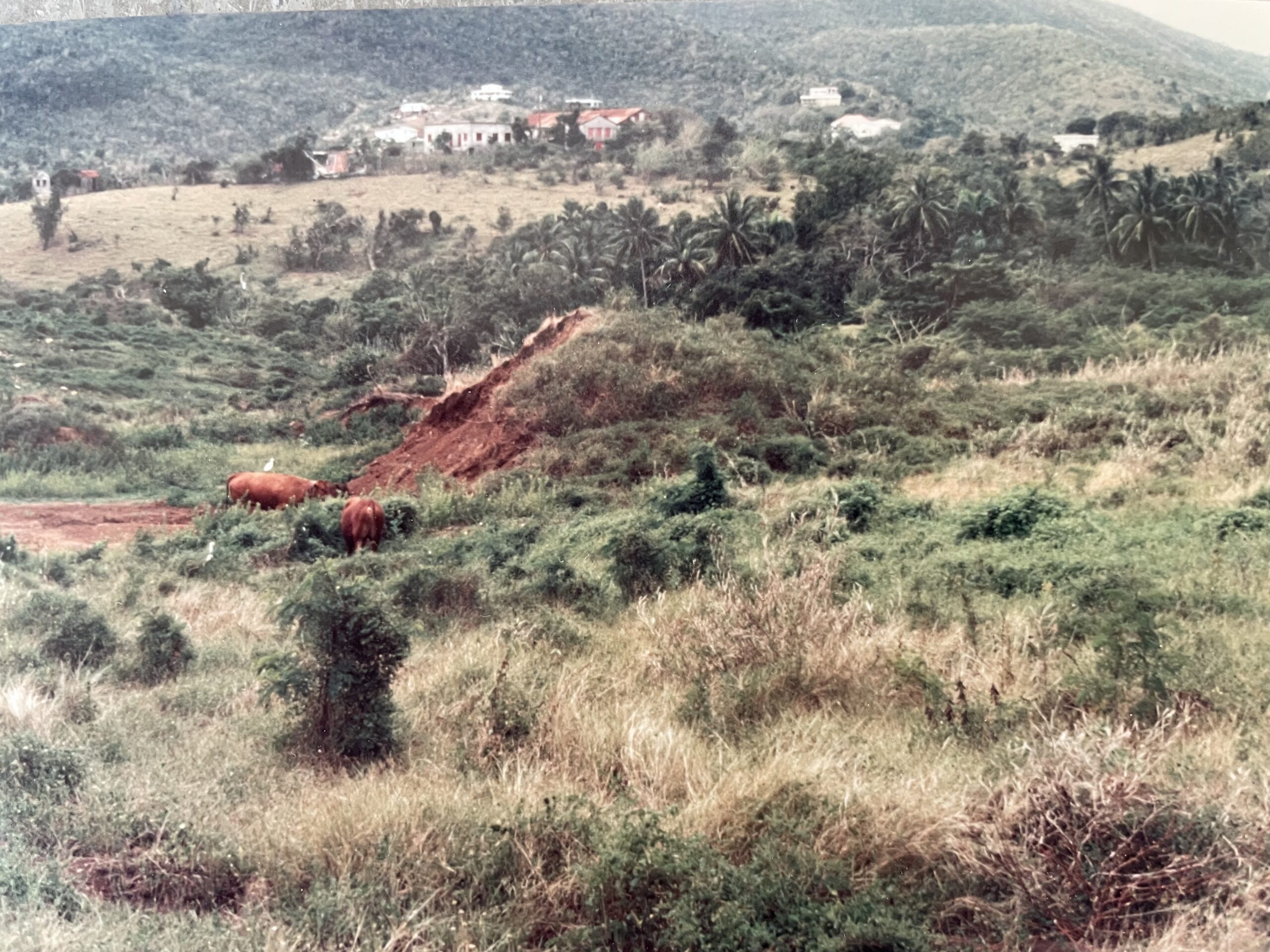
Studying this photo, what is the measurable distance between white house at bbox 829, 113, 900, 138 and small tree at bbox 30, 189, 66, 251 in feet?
12.9

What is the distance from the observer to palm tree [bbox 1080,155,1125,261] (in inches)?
237

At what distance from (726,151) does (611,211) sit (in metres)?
0.72

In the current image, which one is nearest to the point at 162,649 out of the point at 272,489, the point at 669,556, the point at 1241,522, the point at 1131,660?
the point at 272,489

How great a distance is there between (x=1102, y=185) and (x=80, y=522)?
5.85 m

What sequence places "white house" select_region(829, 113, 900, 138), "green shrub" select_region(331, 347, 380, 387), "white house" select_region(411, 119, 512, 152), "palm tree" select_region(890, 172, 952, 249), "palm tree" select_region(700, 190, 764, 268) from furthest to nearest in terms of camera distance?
"palm tree" select_region(890, 172, 952, 249)
"white house" select_region(829, 113, 900, 138)
"palm tree" select_region(700, 190, 764, 268)
"white house" select_region(411, 119, 512, 152)
"green shrub" select_region(331, 347, 380, 387)

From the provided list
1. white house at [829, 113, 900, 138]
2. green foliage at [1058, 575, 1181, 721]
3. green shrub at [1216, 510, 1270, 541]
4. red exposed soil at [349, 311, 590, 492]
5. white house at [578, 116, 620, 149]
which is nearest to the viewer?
green foliage at [1058, 575, 1181, 721]

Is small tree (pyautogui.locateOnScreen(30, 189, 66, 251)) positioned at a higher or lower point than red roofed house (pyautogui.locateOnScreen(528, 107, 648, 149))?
lower

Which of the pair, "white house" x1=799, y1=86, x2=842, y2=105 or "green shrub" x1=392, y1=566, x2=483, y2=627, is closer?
"green shrub" x1=392, y1=566, x2=483, y2=627

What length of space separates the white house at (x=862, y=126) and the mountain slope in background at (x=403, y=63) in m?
0.17

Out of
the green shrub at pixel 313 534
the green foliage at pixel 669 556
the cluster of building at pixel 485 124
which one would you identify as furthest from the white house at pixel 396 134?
the green foliage at pixel 669 556

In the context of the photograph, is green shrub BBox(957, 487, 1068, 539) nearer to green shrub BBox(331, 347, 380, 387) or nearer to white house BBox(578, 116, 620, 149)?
white house BBox(578, 116, 620, 149)

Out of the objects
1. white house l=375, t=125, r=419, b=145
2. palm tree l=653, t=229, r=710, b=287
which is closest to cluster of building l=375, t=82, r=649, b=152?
white house l=375, t=125, r=419, b=145

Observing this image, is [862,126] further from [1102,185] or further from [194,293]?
[194,293]

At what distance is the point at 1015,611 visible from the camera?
14.0 ft
